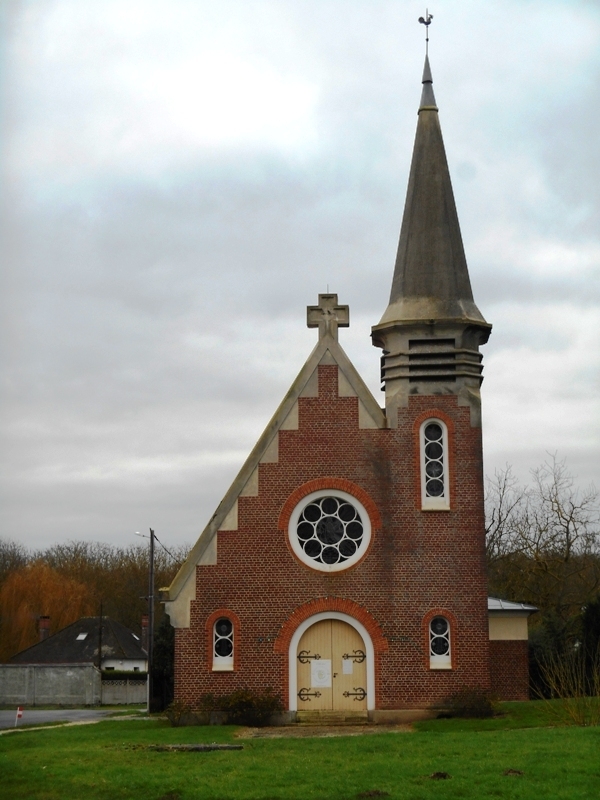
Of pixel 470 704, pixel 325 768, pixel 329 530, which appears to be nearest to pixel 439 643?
pixel 470 704

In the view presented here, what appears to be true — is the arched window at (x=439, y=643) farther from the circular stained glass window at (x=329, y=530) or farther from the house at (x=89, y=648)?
the house at (x=89, y=648)

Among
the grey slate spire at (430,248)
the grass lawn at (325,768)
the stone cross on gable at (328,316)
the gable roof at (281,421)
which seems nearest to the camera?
the grass lawn at (325,768)

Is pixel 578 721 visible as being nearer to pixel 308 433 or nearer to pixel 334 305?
pixel 308 433

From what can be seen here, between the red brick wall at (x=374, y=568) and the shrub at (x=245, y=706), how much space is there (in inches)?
9.2

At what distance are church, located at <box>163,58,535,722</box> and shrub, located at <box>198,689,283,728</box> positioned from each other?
198 millimetres

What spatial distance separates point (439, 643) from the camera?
2652 cm

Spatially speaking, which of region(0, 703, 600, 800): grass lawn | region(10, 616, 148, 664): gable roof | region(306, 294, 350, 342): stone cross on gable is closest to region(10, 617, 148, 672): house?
region(10, 616, 148, 664): gable roof

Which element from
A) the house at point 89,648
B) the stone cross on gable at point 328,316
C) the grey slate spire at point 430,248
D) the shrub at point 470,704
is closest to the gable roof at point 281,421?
the stone cross on gable at point 328,316

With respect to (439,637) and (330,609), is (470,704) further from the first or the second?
(330,609)

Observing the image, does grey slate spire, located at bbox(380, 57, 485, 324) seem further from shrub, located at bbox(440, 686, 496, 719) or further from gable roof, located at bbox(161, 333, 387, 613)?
shrub, located at bbox(440, 686, 496, 719)

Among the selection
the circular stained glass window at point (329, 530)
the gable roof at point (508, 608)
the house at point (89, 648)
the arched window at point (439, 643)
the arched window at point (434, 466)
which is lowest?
the house at point (89, 648)

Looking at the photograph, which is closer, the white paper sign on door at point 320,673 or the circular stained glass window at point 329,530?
the white paper sign on door at point 320,673

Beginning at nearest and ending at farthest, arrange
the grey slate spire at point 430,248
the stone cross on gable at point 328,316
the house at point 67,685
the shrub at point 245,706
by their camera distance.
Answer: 1. the shrub at point 245,706
2. the stone cross on gable at point 328,316
3. the grey slate spire at point 430,248
4. the house at point 67,685

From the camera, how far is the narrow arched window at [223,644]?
1041 inches
